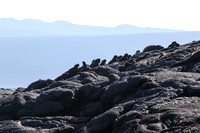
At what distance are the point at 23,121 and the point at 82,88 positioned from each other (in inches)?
416

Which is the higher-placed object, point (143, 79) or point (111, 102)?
point (143, 79)

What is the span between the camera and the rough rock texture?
24016 millimetres

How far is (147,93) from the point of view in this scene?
32031mm

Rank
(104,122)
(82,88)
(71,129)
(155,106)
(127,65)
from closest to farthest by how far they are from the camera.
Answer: (155,106), (104,122), (71,129), (82,88), (127,65)

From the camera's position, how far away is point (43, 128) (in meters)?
32.8

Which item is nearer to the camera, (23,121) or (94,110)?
(23,121)

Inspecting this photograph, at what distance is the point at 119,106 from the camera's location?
29609 millimetres

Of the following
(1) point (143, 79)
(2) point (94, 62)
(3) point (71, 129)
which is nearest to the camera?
(3) point (71, 129)

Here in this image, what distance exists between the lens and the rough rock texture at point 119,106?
24.0 metres

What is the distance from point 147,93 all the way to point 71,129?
7050 millimetres

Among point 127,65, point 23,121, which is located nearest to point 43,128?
point 23,121

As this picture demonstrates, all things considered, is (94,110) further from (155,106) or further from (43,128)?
(155,106)

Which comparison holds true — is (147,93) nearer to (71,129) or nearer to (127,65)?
(71,129)

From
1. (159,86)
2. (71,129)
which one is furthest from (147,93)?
(71,129)
